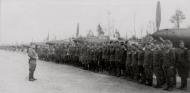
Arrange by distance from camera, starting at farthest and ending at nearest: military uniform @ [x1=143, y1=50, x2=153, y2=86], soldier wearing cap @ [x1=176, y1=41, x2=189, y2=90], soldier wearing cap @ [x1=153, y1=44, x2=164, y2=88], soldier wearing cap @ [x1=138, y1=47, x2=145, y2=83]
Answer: soldier wearing cap @ [x1=138, y1=47, x2=145, y2=83] < military uniform @ [x1=143, y1=50, x2=153, y2=86] < soldier wearing cap @ [x1=153, y1=44, x2=164, y2=88] < soldier wearing cap @ [x1=176, y1=41, x2=189, y2=90]

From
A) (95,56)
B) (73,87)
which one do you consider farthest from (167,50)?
(95,56)

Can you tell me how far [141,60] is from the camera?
40.8ft

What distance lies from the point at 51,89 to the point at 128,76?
5.33 m

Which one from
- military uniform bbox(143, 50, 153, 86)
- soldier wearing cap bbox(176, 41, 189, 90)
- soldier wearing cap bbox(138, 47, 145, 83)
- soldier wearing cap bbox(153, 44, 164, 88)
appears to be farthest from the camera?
soldier wearing cap bbox(138, 47, 145, 83)

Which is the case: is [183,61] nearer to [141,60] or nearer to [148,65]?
[148,65]

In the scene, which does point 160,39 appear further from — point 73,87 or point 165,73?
point 73,87

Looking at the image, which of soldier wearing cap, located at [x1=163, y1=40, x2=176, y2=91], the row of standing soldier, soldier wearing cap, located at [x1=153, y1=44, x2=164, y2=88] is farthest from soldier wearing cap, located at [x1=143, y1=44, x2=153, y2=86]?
soldier wearing cap, located at [x1=163, y1=40, x2=176, y2=91]

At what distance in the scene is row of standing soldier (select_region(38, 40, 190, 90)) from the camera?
1103 centimetres

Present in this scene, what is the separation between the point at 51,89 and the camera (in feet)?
33.9

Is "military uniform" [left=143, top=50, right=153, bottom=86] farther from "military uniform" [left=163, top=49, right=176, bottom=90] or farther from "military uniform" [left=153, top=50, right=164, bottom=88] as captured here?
"military uniform" [left=163, top=49, right=176, bottom=90]

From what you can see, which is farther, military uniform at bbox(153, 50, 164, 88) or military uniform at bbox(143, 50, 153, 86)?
military uniform at bbox(143, 50, 153, 86)

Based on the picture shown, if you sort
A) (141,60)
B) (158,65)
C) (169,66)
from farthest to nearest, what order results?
(141,60) < (158,65) < (169,66)

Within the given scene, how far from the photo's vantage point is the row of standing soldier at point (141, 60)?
11.0 meters

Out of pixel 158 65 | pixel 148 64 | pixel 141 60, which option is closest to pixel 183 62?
pixel 158 65
